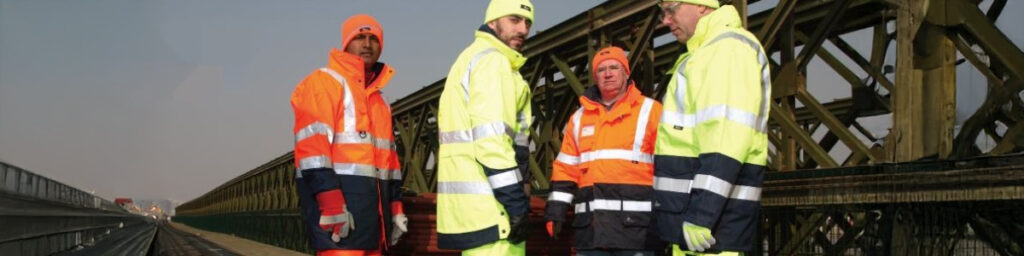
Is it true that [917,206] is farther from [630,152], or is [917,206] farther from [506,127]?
[506,127]

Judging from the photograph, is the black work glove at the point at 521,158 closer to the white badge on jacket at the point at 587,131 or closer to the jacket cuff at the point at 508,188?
the jacket cuff at the point at 508,188

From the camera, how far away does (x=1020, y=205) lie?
4.79 meters

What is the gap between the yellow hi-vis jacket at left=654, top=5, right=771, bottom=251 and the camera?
11.5 feet

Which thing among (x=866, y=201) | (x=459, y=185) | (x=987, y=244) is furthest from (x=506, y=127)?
(x=987, y=244)

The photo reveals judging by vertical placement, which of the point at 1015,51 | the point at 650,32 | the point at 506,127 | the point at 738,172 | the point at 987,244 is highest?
the point at 650,32

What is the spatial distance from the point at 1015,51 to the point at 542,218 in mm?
3110

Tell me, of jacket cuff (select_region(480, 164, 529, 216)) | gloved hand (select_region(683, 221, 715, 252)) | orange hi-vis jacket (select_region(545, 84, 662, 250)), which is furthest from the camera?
orange hi-vis jacket (select_region(545, 84, 662, 250))

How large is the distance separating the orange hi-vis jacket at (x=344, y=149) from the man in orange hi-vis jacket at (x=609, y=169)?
1.01 meters

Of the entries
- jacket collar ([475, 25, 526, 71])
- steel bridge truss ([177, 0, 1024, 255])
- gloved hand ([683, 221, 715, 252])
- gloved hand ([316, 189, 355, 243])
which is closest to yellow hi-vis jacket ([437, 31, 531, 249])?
jacket collar ([475, 25, 526, 71])

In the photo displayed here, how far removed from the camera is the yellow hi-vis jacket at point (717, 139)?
11.5ft

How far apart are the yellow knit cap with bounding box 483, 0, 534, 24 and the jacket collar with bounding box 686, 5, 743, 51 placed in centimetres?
97

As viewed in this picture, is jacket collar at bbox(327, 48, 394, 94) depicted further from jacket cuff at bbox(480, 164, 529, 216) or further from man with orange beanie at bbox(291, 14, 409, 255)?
jacket cuff at bbox(480, 164, 529, 216)

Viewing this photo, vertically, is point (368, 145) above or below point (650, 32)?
below

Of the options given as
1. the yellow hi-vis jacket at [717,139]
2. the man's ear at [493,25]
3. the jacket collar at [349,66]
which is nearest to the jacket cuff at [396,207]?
the jacket collar at [349,66]
